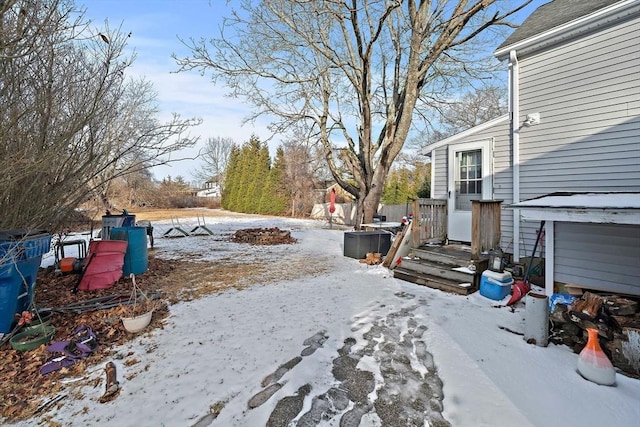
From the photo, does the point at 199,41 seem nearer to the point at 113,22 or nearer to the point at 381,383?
the point at 113,22

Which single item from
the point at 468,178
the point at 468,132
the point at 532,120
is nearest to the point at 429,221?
the point at 468,178

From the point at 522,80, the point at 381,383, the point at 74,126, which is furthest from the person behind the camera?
the point at 522,80

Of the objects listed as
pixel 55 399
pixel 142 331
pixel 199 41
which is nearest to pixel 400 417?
pixel 55 399

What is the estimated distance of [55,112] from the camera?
3535 mm

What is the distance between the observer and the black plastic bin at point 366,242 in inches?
271

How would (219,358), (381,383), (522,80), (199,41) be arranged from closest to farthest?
1. (381,383)
2. (219,358)
3. (522,80)
4. (199,41)

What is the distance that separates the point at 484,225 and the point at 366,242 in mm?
2578

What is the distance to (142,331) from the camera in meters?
3.17

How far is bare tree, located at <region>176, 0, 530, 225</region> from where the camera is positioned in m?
8.48

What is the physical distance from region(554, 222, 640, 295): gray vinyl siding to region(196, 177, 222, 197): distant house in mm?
38979

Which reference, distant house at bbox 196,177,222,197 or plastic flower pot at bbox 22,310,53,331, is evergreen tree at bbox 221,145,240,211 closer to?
distant house at bbox 196,177,222,197

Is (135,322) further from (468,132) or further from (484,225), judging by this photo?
(468,132)

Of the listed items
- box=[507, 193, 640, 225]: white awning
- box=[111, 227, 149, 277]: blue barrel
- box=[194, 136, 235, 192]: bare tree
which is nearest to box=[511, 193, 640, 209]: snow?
box=[507, 193, 640, 225]: white awning

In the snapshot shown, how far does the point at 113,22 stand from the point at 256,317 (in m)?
4.48
